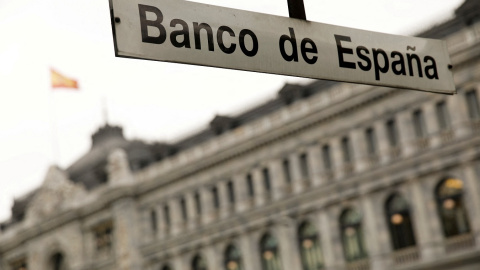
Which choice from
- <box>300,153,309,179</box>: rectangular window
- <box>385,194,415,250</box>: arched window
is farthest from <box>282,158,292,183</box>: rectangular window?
<box>385,194,415,250</box>: arched window

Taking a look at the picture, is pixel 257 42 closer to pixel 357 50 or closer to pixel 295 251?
pixel 357 50

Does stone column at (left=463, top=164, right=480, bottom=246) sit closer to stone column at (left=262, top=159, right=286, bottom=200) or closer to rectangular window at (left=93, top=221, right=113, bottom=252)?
stone column at (left=262, top=159, right=286, bottom=200)

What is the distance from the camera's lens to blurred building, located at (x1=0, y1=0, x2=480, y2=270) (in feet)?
111

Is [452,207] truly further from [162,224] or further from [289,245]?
[162,224]

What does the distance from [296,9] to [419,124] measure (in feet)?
105

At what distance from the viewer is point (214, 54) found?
13.4 ft

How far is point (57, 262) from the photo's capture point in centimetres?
5400

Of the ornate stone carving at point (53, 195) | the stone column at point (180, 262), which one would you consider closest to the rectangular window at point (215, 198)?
the stone column at point (180, 262)

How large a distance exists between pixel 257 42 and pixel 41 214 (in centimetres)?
5211

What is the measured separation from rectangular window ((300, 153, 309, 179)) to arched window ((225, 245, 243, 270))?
18.5ft

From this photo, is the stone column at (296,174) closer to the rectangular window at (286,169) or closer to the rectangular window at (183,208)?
the rectangular window at (286,169)

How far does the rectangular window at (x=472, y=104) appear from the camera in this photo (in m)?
33.6

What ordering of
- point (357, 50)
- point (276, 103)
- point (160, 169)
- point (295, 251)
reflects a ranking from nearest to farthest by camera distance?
point (357, 50) < point (295, 251) < point (276, 103) < point (160, 169)

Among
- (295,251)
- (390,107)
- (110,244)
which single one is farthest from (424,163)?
(110,244)
